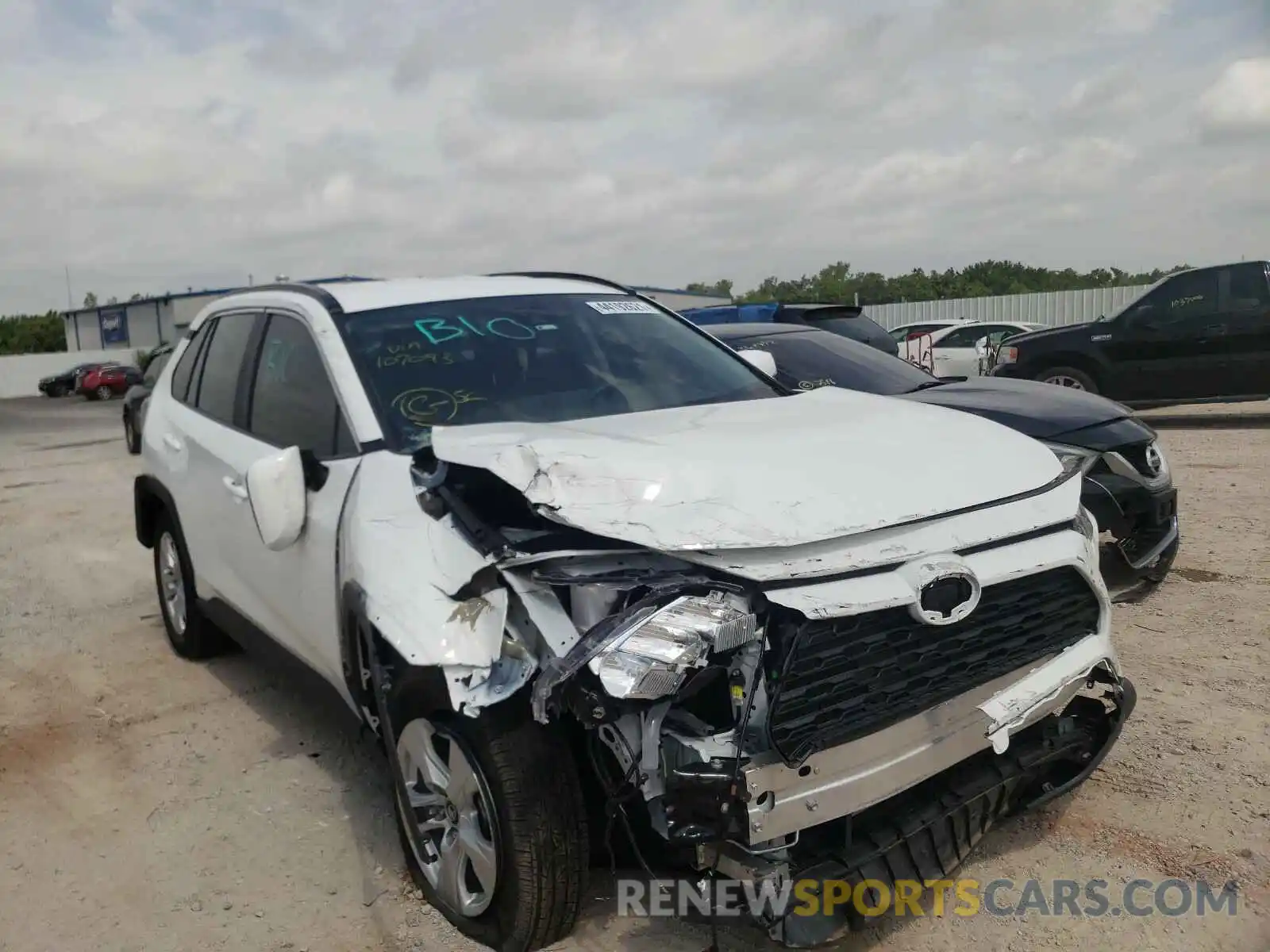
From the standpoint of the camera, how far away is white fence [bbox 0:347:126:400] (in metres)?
54.6

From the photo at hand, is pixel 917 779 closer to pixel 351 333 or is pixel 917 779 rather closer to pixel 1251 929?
pixel 1251 929

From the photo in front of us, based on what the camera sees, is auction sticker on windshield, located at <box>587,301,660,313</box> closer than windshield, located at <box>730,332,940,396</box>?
Yes

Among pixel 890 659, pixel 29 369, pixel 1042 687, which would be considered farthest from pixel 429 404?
pixel 29 369

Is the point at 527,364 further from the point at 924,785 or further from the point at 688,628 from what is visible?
the point at 924,785

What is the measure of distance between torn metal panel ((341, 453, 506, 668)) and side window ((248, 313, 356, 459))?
1.16 feet

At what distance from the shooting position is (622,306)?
13.9ft

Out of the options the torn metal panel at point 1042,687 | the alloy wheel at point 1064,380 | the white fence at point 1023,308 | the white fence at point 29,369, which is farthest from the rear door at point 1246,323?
the white fence at point 29,369

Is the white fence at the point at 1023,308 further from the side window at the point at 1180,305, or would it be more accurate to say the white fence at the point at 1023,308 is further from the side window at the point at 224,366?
the side window at the point at 224,366

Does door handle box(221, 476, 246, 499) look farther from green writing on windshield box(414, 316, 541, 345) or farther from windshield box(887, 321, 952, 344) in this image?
windshield box(887, 321, 952, 344)

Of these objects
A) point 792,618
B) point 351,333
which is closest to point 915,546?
point 792,618

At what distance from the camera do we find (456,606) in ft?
8.29

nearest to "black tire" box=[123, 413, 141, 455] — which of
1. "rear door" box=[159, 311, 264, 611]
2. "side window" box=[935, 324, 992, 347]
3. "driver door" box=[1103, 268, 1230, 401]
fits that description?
"rear door" box=[159, 311, 264, 611]

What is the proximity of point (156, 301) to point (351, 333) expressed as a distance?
58.6m

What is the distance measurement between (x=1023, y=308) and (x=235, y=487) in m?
27.4
